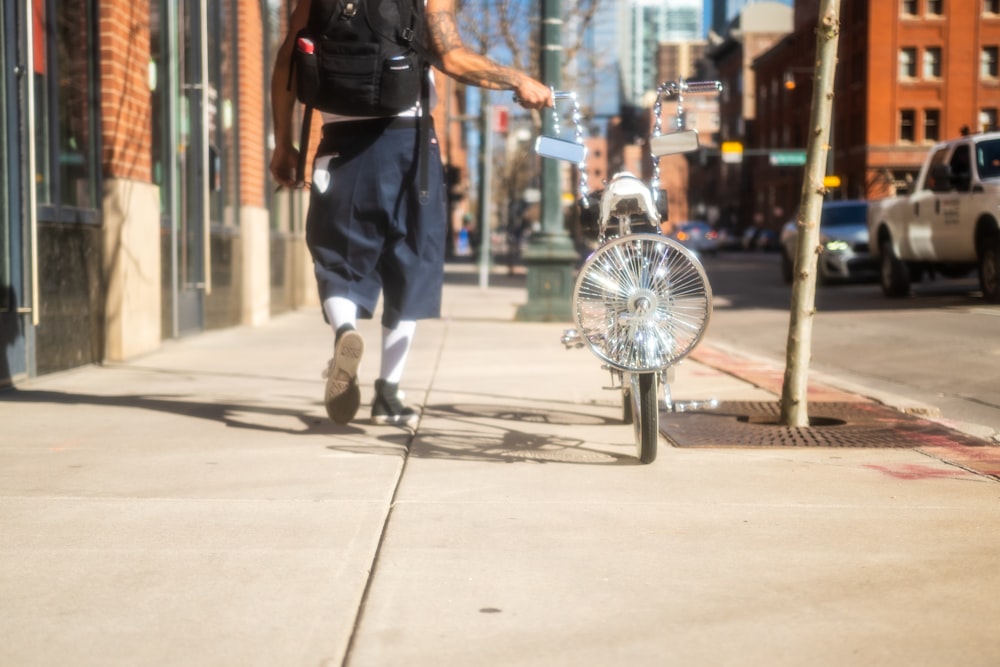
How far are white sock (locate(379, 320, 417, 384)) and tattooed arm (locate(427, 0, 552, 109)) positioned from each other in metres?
1.15

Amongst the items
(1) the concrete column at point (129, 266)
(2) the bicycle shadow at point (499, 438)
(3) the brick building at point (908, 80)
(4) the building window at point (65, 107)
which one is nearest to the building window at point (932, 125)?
(3) the brick building at point (908, 80)

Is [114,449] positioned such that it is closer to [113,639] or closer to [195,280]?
[113,639]

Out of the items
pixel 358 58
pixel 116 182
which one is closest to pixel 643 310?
pixel 358 58

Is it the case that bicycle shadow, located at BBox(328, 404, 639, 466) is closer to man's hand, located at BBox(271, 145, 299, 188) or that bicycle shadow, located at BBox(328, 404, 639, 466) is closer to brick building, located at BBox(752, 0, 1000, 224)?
man's hand, located at BBox(271, 145, 299, 188)

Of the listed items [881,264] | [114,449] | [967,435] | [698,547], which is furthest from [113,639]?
[881,264]

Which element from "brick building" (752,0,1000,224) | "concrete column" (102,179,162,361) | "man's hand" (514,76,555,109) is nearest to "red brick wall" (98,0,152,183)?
"concrete column" (102,179,162,361)

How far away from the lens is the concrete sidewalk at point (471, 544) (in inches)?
119

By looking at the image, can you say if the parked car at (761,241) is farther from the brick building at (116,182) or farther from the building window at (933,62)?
the brick building at (116,182)

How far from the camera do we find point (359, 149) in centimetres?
598

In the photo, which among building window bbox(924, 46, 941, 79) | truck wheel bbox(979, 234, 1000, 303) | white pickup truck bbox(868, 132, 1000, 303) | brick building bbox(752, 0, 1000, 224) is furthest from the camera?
building window bbox(924, 46, 941, 79)

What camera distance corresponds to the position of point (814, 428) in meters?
6.33

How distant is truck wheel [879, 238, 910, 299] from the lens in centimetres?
1970

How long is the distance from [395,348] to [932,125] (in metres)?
67.1

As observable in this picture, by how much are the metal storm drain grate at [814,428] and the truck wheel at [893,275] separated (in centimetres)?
1307
